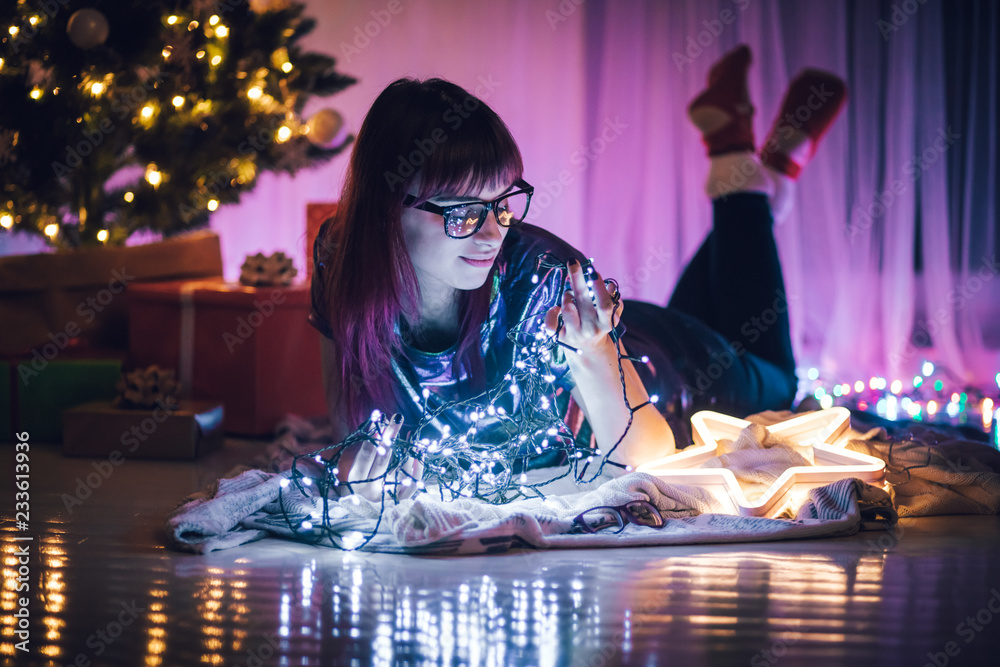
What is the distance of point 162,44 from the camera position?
2.24 m

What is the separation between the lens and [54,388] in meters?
2.14

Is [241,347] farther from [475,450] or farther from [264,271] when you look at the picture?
[475,450]

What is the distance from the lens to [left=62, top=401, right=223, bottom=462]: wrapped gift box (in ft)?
6.50

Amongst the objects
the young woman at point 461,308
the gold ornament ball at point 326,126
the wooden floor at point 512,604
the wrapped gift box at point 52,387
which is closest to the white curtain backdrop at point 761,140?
the gold ornament ball at point 326,126

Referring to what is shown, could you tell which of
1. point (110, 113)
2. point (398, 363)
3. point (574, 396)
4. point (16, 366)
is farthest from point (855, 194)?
A: point (16, 366)

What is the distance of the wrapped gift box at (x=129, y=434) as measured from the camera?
1.98 meters

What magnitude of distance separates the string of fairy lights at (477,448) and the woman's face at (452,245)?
17 centimetres

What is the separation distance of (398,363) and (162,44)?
135cm

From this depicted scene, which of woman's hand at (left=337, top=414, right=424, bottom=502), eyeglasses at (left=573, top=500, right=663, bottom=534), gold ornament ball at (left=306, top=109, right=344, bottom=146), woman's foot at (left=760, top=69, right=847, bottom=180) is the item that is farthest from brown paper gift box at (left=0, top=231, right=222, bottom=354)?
woman's foot at (left=760, top=69, right=847, bottom=180)

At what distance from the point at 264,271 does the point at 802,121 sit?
1668 mm

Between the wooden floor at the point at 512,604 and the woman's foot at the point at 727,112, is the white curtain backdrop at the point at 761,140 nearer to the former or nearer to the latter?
the woman's foot at the point at 727,112

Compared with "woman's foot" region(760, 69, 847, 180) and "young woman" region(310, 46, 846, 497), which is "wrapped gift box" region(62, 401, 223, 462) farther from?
"woman's foot" region(760, 69, 847, 180)

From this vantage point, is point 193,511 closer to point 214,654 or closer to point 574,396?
point 214,654

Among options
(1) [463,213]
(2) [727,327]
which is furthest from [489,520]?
(2) [727,327]
